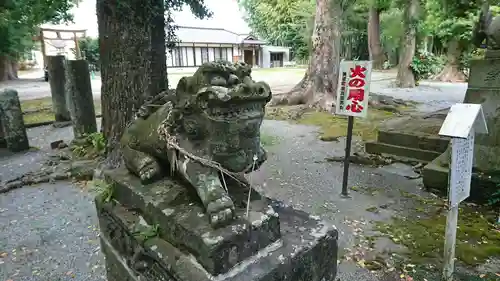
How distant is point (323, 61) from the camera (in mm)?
9680

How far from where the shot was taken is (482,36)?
3.82 meters

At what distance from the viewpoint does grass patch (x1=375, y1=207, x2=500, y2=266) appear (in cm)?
265

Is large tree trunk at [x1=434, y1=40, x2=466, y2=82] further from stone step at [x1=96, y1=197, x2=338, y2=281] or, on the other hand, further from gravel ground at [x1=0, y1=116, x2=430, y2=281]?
stone step at [x1=96, y1=197, x2=338, y2=281]

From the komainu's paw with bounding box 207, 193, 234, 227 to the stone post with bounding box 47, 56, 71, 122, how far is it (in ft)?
26.9

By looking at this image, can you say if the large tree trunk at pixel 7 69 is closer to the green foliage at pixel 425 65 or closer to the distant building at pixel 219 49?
the distant building at pixel 219 49

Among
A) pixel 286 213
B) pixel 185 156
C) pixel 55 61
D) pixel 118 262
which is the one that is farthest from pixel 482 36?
pixel 55 61

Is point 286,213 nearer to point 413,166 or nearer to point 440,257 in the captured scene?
point 440,257

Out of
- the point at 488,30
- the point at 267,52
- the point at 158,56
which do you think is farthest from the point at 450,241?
the point at 267,52

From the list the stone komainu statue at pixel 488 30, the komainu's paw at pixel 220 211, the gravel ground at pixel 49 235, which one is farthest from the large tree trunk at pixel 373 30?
the komainu's paw at pixel 220 211

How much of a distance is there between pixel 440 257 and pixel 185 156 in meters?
2.23

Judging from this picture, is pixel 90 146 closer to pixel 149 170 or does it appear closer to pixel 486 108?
pixel 149 170

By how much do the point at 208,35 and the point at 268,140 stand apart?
24.0 m

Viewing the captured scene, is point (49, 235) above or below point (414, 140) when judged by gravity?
below

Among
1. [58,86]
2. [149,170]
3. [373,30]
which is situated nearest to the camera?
[149,170]
